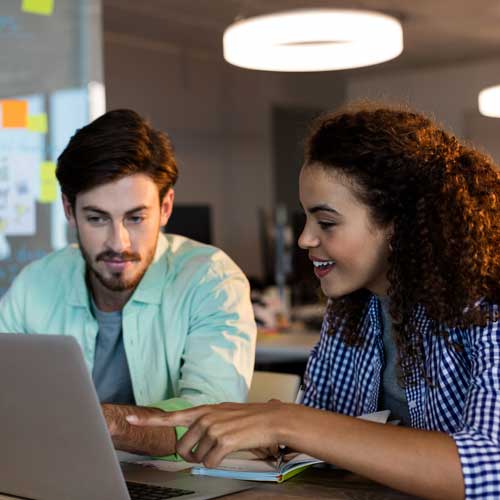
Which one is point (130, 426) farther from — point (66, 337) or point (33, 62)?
point (33, 62)

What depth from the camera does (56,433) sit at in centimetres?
133

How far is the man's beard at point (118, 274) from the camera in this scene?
2.19m

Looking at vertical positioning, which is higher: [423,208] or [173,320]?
[423,208]

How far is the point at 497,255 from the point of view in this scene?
1.60 m

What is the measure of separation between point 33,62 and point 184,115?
15.3 ft

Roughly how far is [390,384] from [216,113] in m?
6.53

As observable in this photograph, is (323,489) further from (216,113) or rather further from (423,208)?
(216,113)

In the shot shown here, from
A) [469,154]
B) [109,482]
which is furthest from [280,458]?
[469,154]

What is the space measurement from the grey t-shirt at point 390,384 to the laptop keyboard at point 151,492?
20.0 inches

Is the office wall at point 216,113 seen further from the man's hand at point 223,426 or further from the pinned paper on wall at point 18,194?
the man's hand at point 223,426

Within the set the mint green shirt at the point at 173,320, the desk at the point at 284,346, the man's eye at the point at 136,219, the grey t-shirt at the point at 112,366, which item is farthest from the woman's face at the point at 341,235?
the desk at the point at 284,346

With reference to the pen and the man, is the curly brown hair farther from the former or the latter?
the man

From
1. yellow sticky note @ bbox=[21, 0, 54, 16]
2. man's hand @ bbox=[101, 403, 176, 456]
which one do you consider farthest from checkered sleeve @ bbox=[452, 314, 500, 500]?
yellow sticky note @ bbox=[21, 0, 54, 16]

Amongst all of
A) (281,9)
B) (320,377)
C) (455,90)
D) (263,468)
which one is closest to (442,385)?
(263,468)
